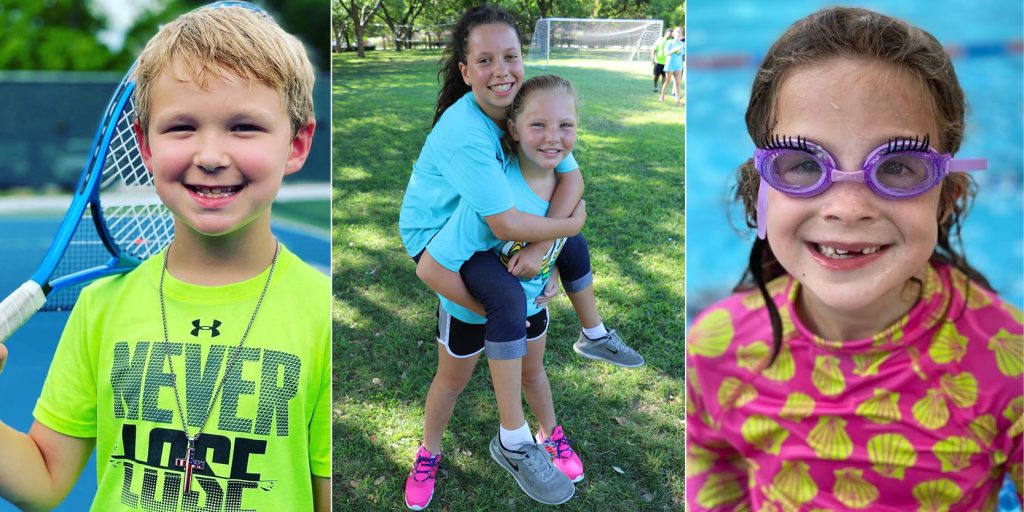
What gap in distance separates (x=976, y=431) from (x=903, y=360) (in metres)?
0.21

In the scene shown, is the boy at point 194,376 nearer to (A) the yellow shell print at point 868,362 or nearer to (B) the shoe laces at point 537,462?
(B) the shoe laces at point 537,462

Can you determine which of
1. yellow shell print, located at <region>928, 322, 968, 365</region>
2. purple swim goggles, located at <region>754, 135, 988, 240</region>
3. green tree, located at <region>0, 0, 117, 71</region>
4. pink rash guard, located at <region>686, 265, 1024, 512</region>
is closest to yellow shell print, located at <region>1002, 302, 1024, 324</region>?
pink rash guard, located at <region>686, 265, 1024, 512</region>

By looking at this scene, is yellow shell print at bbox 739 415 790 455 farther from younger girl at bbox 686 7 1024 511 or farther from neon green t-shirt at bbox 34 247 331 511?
neon green t-shirt at bbox 34 247 331 511

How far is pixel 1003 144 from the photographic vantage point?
2.03m

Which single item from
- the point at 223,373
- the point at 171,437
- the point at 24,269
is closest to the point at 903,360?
the point at 223,373

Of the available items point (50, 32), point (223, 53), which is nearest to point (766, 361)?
point (223, 53)

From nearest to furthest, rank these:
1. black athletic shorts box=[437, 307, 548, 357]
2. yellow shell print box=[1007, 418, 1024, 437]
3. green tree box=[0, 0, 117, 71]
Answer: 1. yellow shell print box=[1007, 418, 1024, 437]
2. black athletic shorts box=[437, 307, 548, 357]
3. green tree box=[0, 0, 117, 71]

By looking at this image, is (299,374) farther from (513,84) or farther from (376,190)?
(513,84)

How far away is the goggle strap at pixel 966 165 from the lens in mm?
1757

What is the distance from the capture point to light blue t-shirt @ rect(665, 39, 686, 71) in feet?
6.87

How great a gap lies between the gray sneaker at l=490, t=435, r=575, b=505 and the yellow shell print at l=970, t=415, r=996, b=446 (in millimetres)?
920

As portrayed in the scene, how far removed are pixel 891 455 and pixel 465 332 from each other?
3.27 feet

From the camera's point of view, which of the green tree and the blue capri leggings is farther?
the green tree

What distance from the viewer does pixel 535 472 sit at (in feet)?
6.97
